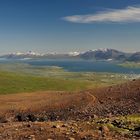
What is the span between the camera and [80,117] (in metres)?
44.6

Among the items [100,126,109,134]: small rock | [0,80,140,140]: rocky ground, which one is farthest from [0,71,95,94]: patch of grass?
[100,126,109,134]: small rock

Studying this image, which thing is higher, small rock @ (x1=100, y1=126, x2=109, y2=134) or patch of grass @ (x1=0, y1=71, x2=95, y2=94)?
small rock @ (x1=100, y1=126, x2=109, y2=134)

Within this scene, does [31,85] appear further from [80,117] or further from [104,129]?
[104,129]

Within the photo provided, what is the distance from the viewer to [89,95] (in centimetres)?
5484

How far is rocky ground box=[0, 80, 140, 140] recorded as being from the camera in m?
26.0

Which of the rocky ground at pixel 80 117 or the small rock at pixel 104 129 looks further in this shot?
the small rock at pixel 104 129

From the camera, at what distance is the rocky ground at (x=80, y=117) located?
26.0 metres

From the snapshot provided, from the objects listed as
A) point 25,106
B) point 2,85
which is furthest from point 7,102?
point 2,85

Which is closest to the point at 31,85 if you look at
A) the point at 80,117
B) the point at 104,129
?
the point at 80,117

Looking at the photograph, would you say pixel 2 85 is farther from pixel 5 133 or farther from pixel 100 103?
pixel 5 133

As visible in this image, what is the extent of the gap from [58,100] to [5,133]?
27.1 m

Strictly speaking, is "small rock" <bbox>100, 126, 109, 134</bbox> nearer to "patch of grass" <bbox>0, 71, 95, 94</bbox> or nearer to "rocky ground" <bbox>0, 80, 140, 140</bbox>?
"rocky ground" <bbox>0, 80, 140, 140</bbox>

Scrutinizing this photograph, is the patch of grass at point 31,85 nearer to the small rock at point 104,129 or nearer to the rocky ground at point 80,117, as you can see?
the rocky ground at point 80,117

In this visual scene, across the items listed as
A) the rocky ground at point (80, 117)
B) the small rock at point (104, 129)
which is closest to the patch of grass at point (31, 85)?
the rocky ground at point (80, 117)
